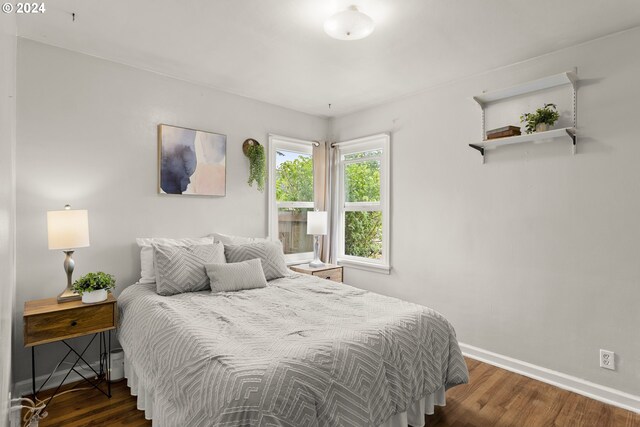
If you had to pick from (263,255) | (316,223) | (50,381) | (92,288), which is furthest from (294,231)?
(50,381)

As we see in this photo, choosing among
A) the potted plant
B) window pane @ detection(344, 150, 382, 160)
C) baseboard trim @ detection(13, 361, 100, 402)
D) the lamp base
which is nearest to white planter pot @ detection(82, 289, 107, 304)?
the potted plant

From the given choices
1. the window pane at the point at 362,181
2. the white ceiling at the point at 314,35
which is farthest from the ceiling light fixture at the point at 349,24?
the window pane at the point at 362,181

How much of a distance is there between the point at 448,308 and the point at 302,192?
2.15 m

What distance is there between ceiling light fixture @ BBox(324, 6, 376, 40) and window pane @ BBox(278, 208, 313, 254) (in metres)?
2.33

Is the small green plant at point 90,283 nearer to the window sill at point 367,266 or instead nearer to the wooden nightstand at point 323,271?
the wooden nightstand at point 323,271

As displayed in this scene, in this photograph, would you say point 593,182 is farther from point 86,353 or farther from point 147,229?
point 86,353

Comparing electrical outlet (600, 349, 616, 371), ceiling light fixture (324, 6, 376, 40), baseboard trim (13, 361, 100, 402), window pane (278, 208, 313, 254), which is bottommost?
baseboard trim (13, 361, 100, 402)

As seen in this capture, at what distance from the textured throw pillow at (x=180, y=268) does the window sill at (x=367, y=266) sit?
6.34ft

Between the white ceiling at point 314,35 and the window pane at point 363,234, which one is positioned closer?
the white ceiling at point 314,35

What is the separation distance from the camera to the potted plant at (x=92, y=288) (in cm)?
234

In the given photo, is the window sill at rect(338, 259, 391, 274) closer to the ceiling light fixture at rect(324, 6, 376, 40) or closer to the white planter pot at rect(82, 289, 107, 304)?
the ceiling light fixture at rect(324, 6, 376, 40)

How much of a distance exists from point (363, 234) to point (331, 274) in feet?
2.33

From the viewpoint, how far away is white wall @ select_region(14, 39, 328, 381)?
2.51 metres

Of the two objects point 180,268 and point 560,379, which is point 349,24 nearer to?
point 180,268
